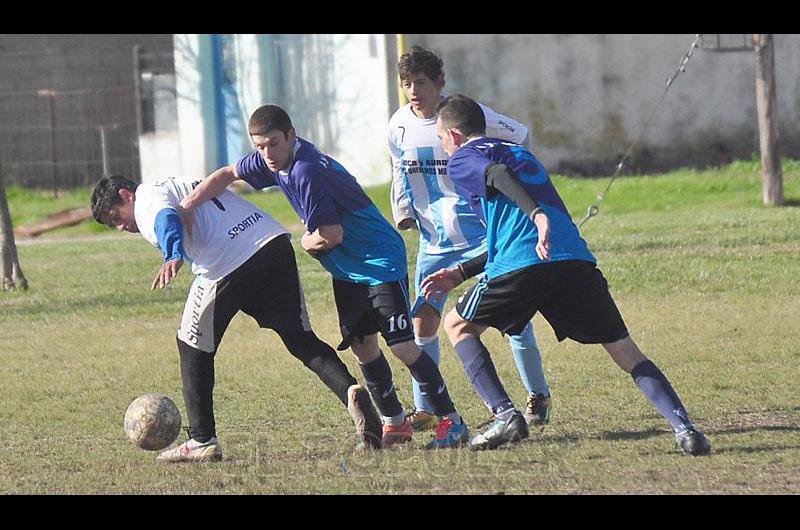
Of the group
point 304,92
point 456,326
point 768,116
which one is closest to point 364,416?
point 456,326

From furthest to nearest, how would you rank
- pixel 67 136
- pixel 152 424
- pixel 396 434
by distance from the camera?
pixel 67 136
pixel 396 434
pixel 152 424

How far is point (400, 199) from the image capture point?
799 cm

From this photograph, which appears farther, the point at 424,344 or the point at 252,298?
the point at 424,344

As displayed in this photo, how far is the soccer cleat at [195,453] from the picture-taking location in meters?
7.09

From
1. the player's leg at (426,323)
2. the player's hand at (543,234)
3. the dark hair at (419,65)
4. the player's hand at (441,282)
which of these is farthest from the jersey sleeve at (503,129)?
the player's hand at (543,234)

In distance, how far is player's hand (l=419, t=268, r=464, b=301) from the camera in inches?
285

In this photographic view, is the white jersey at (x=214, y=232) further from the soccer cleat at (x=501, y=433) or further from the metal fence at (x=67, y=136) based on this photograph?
the metal fence at (x=67, y=136)

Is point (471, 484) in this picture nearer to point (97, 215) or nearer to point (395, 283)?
point (395, 283)

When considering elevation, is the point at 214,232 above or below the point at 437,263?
above

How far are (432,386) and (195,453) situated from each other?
1280 mm

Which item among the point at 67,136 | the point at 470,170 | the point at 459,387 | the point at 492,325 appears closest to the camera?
the point at 470,170

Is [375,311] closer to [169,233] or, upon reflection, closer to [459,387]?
[169,233]

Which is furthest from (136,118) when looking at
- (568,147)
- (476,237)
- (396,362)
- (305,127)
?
(476,237)

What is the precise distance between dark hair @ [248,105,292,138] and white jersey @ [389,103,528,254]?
103 centimetres
